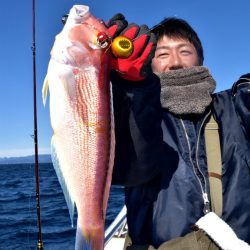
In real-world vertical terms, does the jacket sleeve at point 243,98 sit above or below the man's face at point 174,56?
below

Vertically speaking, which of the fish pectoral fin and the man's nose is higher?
the man's nose

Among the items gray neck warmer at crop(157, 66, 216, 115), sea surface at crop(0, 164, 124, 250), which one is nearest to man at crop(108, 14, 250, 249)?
gray neck warmer at crop(157, 66, 216, 115)

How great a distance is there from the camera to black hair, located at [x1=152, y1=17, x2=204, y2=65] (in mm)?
2865

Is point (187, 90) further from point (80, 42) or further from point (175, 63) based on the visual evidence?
point (80, 42)

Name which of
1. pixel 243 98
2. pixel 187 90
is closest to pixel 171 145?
pixel 187 90

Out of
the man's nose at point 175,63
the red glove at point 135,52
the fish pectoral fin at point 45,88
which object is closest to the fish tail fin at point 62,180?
the fish pectoral fin at point 45,88

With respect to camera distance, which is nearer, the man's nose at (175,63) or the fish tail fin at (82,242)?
the fish tail fin at (82,242)

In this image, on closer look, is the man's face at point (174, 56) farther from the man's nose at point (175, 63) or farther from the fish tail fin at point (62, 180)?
the fish tail fin at point (62, 180)

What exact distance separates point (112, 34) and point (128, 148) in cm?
56

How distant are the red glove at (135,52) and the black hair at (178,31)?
0.97m

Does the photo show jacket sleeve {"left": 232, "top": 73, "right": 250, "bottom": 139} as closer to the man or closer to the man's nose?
the man

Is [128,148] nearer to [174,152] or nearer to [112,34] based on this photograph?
[174,152]

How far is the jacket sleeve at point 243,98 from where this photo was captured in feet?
7.42

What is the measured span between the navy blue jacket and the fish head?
235 mm
